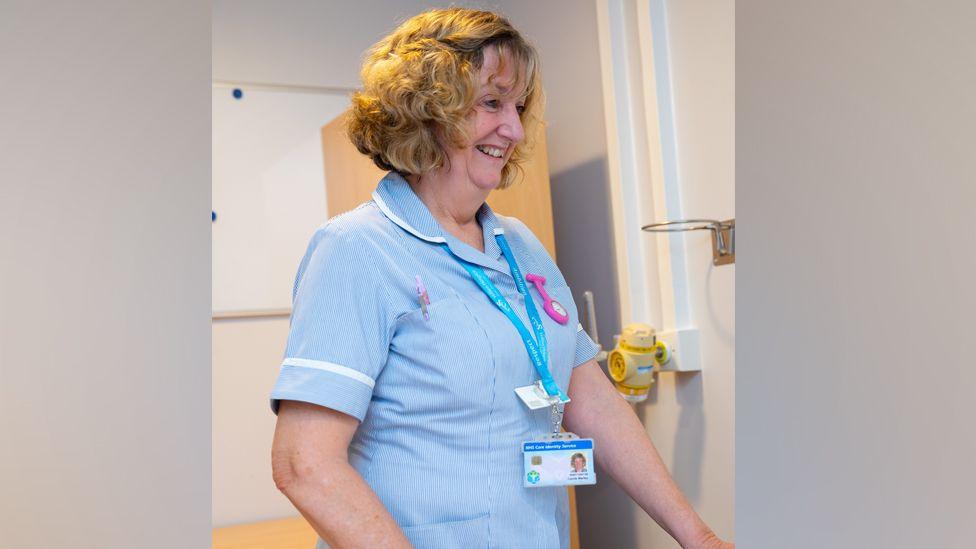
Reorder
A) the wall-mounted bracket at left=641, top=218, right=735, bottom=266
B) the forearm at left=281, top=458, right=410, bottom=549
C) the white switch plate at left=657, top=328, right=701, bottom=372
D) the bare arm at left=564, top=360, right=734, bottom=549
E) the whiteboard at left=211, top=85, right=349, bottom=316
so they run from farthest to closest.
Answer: the whiteboard at left=211, top=85, right=349, bottom=316 → the white switch plate at left=657, top=328, right=701, bottom=372 → the wall-mounted bracket at left=641, top=218, right=735, bottom=266 → the bare arm at left=564, top=360, right=734, bottom=549 → the forearm at left=281, top=458, right=410, bottom=549

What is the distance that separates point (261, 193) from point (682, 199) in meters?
1.40

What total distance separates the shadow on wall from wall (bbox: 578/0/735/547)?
142 millimetres

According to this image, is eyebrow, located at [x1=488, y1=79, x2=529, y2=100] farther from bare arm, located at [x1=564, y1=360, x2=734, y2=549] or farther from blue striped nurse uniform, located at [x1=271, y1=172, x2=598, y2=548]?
bare arm, located at [x1=564, y1=360, x2=734, y2=549]

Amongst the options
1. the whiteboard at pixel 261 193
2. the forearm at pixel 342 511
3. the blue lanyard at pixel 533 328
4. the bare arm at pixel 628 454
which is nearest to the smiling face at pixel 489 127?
the blue lanyard at pixel 533 328

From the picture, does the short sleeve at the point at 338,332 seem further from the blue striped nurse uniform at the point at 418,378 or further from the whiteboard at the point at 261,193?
the whiteboard at the point at 261,193

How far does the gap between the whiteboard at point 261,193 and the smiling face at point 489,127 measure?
1.73 m

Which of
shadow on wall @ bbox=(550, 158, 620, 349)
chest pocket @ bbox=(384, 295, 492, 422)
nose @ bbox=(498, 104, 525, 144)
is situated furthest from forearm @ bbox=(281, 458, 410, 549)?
shadow on wall @ bbox=(550, 158, 620, 349)

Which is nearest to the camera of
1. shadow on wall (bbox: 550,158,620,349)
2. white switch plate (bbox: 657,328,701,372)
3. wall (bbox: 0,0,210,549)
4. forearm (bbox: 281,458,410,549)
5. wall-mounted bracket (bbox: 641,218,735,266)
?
wall (bbox: 0,0,210,549)

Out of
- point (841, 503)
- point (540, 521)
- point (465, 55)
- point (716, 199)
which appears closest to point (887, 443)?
point (841, 503)

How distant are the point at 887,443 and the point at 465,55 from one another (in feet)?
3.17

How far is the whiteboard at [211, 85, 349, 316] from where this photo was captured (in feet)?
9.44

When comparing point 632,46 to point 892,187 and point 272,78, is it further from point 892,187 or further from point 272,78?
point 892,187

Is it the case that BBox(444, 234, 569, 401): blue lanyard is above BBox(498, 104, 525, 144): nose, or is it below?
below

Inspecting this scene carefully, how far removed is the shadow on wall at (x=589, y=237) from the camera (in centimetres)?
256
